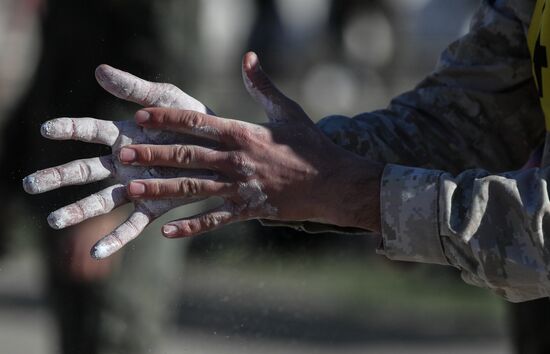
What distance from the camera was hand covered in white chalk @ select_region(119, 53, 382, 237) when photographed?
234 cm

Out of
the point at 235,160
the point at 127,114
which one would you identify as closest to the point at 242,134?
the point at 235,160

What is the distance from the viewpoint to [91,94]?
2992 mm

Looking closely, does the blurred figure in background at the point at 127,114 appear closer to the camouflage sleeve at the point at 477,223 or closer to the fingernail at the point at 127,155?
the fingernail at the point at 127,155

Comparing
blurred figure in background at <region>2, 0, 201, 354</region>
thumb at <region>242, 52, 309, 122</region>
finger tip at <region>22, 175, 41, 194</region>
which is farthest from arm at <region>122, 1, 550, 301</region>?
blurred figure in background at <region>2, 0, 201, 354</region>

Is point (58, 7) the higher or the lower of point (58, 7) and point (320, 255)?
the higher

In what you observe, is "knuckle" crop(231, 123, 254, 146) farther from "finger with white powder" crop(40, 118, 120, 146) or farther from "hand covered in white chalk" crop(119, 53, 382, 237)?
"finger with white powder" crop(40, 118, 120, 146)

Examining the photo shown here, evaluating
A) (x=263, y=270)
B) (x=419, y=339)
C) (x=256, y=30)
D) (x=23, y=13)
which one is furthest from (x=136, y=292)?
(x=256, y=30)

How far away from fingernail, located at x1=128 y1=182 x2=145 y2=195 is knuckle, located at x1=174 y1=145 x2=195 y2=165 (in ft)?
0.27

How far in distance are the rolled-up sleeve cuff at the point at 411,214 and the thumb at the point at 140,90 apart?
386mm

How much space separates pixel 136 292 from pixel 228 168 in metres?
1.35

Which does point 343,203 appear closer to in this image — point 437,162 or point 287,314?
point 437,162

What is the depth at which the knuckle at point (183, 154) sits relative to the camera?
234cm

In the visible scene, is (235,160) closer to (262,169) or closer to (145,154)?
(262,169)

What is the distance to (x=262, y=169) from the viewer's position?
2.38 metres
